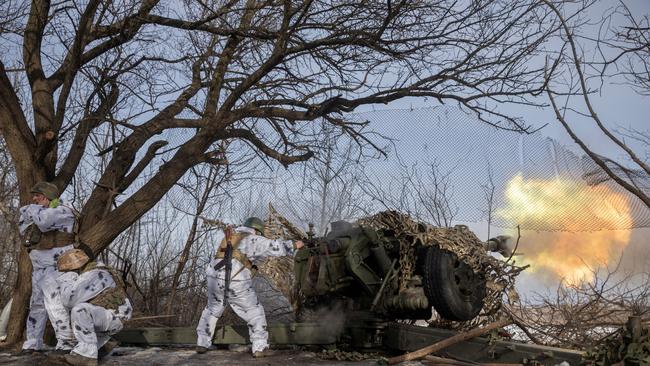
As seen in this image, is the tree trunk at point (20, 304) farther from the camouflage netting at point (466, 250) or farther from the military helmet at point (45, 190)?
the camouflage netting at point (466, 250)

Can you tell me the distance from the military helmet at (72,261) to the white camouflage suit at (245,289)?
72.6 inches

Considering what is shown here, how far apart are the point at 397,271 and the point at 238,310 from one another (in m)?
2.06

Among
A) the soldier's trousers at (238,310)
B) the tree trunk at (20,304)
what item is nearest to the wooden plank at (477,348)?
the soldier's trousers at (238,310)

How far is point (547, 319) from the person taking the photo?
9445 mm

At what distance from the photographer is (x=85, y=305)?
273 inches

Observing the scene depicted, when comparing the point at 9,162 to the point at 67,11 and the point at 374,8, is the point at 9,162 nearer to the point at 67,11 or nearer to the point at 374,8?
the point at 67,11

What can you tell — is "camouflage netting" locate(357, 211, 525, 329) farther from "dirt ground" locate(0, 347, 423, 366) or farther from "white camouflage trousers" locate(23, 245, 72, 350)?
"white camouflage trousers" locate(23, 245, 72, 350)

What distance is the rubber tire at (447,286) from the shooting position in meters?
7.90

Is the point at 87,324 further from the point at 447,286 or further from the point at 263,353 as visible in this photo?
the point at 447,286

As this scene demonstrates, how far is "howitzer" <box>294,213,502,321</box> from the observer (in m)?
8.00

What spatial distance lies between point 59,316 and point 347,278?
Result: 11.2ft

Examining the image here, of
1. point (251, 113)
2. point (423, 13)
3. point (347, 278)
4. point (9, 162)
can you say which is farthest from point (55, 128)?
point (9, 162)

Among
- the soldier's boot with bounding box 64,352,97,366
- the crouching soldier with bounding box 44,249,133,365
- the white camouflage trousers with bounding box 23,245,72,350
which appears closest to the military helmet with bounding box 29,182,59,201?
the white camouflage trousers with bounding box 23,245,72,350

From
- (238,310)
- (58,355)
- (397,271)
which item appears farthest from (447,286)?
(58,355)
